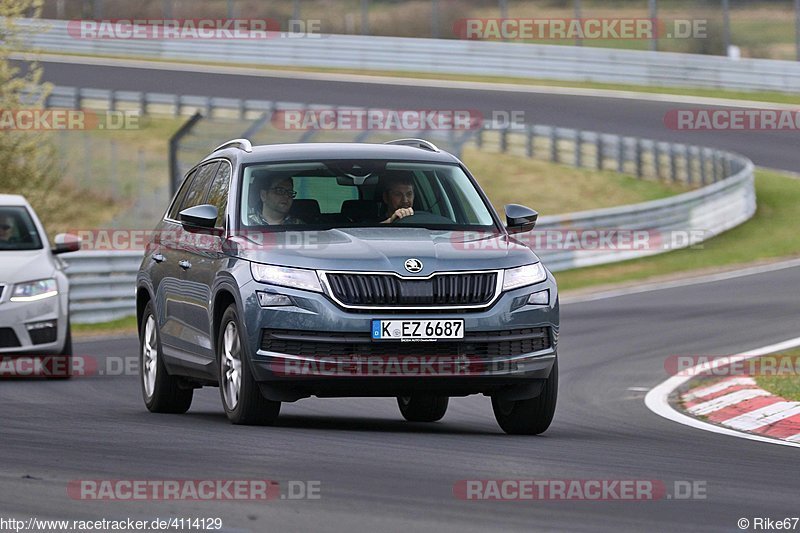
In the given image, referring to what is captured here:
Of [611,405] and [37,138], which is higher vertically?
[611,405]

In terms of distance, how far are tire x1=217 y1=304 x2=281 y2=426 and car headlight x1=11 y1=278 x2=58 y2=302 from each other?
16.8 feet

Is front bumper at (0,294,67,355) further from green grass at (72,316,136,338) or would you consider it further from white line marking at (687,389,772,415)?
white line marking at (687,389,772,415)

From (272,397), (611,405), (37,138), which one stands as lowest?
(37,138)

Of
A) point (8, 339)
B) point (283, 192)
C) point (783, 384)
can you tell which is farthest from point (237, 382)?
point (8, 339)

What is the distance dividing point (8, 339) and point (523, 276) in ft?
21.6

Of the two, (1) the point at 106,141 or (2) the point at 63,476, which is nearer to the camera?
(2) the point at 63,476

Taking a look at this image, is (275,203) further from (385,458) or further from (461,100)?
(461,100)

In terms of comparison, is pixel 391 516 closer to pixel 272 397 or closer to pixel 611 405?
pixel 272 397

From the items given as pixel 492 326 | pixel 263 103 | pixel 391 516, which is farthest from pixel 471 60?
pixel 391 516

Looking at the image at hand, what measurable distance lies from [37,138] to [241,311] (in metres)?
17.5

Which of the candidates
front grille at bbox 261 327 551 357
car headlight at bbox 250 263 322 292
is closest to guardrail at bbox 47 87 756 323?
car headlight at bbox 250 263 322 292

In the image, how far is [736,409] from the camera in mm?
11609

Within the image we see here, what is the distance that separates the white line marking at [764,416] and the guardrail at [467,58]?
32.5 m

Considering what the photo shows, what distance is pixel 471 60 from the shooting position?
48.2 m
